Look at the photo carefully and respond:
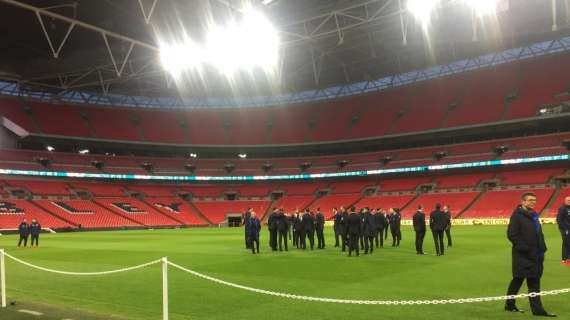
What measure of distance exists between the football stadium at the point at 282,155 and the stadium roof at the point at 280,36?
26 centimetres

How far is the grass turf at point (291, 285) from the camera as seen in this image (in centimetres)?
870

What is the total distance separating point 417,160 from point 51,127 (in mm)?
45235

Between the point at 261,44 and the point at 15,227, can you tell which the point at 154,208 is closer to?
the point at 15,227

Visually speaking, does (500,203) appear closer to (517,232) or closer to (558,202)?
(558,202)

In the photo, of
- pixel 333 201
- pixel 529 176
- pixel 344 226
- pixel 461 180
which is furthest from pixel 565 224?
pixel 333 201

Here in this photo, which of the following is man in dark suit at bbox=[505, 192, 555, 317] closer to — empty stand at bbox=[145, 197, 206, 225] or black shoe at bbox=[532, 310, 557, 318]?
black shoe at bbox=[532, 310, 557, 318]

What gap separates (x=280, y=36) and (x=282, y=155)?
117 feet

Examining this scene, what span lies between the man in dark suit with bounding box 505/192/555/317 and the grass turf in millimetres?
565

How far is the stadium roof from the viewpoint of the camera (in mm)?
30203

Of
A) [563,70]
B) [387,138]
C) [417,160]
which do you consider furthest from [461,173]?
[563,70]

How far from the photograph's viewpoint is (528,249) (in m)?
7.63

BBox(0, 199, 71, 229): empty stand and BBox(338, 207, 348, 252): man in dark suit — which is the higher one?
BBox(0, 199, 71, 229): empty stand

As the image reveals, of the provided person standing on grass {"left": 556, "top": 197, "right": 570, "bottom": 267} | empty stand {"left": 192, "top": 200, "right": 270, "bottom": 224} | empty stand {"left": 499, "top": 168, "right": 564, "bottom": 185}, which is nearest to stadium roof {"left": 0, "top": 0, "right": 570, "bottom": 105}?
empty stand {"left": 499, "top": 168, "right": 564, "bottom": 185}

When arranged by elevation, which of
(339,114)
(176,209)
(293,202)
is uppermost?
(339,114)
